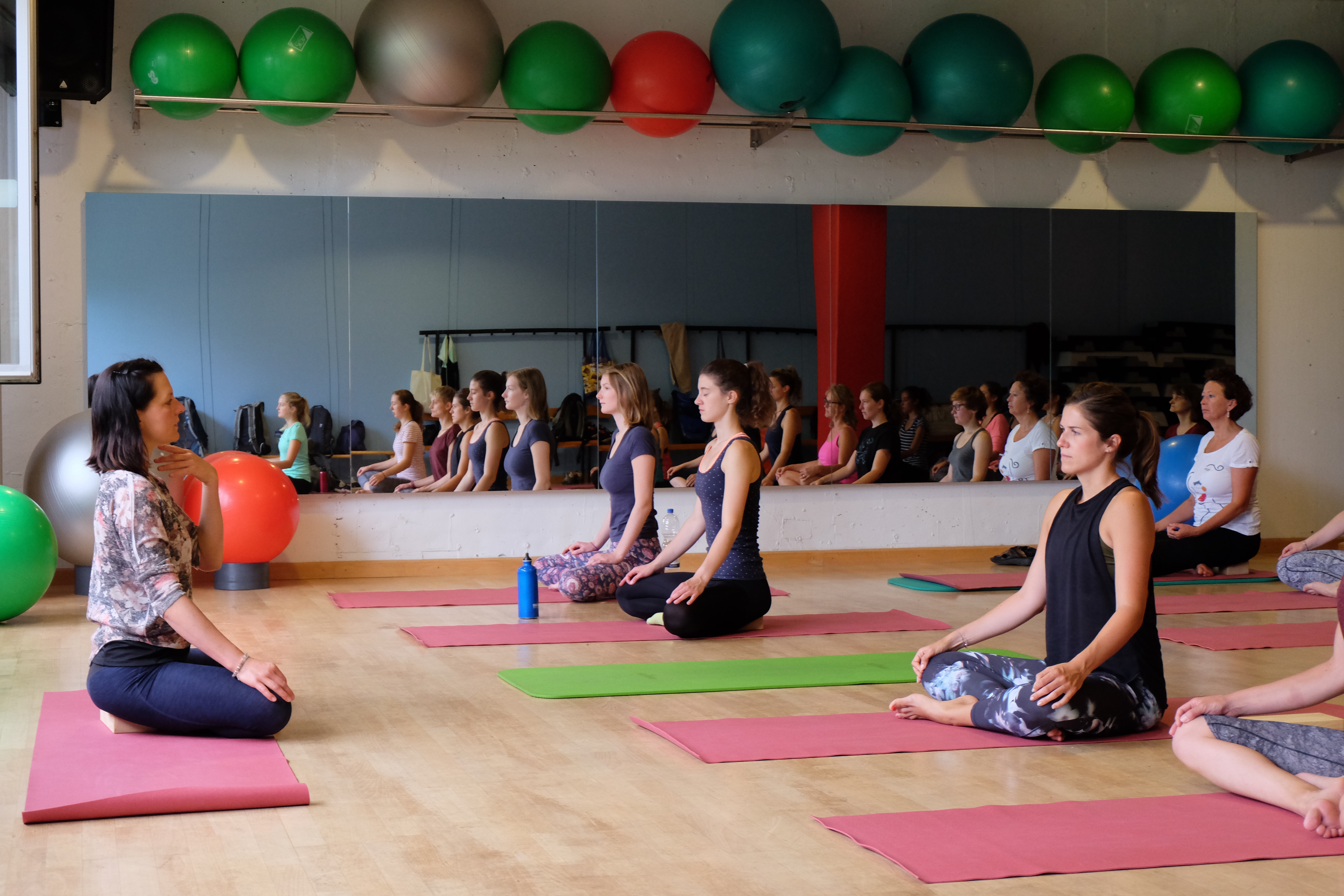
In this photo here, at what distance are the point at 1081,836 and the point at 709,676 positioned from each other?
1656mm

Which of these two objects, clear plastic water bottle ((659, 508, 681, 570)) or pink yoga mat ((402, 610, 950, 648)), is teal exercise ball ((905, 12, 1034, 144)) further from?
pink yoga mat ((402, 610, 950, 648))

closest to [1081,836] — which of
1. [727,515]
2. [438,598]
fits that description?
[727,515]

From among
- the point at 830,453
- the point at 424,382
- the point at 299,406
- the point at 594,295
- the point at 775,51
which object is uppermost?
the point at 775,51

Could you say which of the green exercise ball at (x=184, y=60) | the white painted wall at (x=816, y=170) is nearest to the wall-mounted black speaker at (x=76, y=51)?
the green exercise ball at (x=184, y=60)

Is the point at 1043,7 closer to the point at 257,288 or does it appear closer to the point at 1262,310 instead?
the point at 1262,310

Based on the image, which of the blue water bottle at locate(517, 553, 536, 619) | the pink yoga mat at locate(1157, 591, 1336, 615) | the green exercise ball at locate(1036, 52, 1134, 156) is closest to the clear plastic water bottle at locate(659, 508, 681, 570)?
the blue water bottle at locate(517, 553, 536, 619)

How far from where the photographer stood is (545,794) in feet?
8.84

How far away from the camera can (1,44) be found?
4.70 meters

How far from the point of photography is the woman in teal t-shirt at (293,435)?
244 inches

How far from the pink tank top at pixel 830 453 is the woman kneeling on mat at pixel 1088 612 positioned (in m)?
3.74

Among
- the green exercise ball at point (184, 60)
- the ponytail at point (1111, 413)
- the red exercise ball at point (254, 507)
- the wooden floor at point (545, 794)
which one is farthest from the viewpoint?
the red exercise ball at point (254, 507)

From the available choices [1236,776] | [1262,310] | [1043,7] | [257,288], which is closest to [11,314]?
[257,288]

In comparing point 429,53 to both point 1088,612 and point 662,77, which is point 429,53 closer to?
Answer: point 662,77

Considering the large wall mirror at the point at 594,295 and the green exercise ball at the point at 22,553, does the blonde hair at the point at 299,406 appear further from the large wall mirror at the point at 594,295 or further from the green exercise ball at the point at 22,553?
the green exercise ball at the point at 22,553
